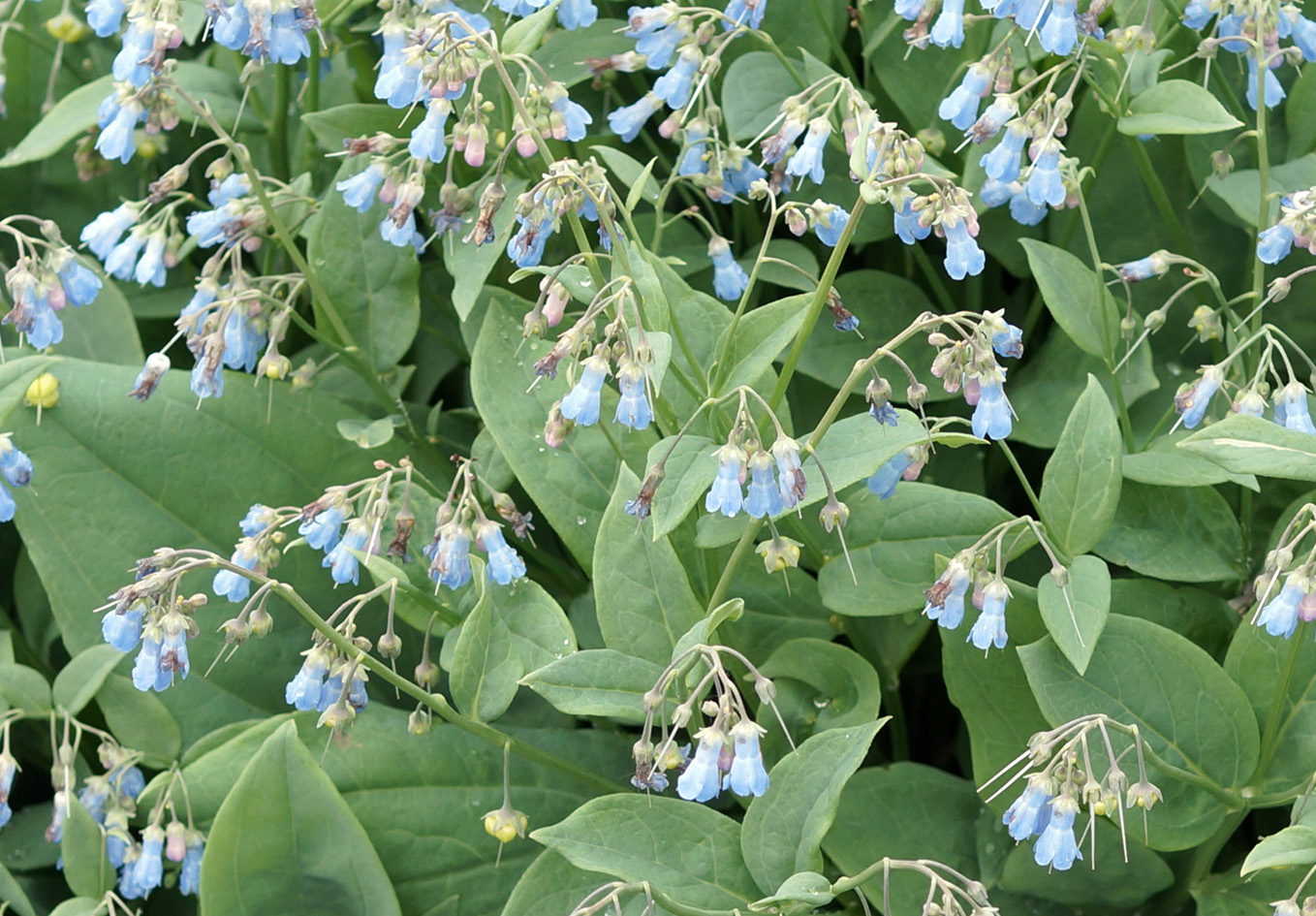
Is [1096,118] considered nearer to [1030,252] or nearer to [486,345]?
[1030,252]

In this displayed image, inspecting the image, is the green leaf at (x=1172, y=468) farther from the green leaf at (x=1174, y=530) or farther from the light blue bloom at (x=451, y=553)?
the light blue bloom at (x=451, y=553)

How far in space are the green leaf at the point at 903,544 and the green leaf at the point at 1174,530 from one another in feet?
0.68

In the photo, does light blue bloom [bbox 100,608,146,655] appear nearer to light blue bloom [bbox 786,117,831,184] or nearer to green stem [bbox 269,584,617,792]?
green stem [bbox 269,584,617,792]

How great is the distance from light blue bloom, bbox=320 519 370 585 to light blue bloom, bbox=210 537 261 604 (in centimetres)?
8

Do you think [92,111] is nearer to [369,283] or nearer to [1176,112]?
[369,283]

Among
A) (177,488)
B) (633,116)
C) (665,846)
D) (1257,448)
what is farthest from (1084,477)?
(177,488)

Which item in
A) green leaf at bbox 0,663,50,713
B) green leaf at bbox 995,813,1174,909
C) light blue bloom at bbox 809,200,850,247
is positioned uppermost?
light blue bloom at bbox 809,200,850,247

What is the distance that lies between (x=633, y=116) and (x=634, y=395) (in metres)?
0.56

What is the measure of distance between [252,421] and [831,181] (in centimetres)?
82

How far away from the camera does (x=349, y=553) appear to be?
1314mm

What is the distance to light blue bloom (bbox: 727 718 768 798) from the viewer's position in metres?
1.07

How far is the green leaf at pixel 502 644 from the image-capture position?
1303 mm

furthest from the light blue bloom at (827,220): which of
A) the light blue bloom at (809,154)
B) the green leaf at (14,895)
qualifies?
Answer: the green leaf at (14,895)

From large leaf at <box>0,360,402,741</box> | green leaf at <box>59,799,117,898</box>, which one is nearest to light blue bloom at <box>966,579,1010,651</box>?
large leaf at <box>0,360,402,741</box>
